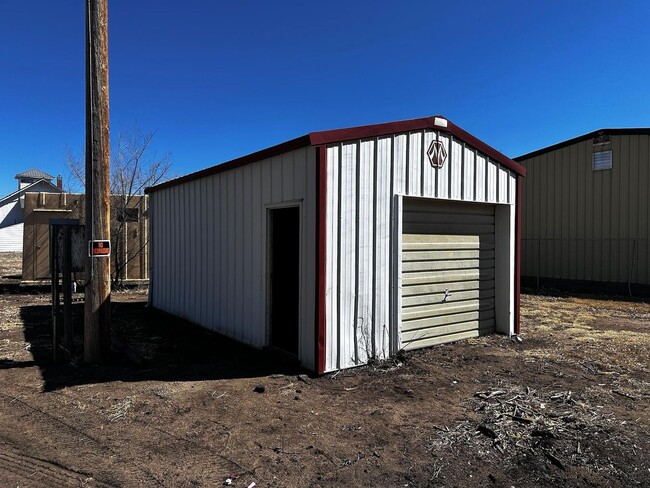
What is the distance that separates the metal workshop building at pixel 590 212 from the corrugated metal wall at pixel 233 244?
12607mm

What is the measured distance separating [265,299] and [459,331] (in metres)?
3.26

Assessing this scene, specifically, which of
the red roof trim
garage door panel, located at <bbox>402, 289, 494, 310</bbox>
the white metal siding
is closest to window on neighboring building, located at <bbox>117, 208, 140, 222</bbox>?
the red roof trim

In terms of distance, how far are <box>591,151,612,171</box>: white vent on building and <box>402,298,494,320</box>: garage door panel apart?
981 centimetres

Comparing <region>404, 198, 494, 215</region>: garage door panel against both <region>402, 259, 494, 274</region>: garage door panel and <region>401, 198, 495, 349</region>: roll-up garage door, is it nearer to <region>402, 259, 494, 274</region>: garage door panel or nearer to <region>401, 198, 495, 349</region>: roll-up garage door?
<region>401, 198, 495, 349</region>: roll-up garage door

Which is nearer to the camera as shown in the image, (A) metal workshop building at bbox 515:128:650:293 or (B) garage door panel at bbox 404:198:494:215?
(B) garage door panel at bbox 404:198:494:215

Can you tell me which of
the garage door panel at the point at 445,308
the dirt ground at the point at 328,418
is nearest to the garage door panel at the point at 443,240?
the garage door panel at the point at 445,308

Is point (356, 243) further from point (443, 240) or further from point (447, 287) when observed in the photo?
point (447, 287)

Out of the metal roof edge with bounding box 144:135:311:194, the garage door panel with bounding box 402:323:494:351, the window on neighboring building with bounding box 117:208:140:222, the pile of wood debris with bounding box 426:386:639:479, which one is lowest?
the pile of wood debris with bounding box 426:386:639:479

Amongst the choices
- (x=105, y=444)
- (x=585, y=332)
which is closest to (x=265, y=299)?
(x=105, y=444)

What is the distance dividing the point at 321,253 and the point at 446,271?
271 cm

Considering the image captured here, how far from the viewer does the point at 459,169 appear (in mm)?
7188

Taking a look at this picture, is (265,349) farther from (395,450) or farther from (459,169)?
(459,169)

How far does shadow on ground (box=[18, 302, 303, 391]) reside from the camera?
5664mm

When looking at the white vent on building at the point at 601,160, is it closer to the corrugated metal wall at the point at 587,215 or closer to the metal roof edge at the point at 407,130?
the corrugated metal wall at the point at 587,215
